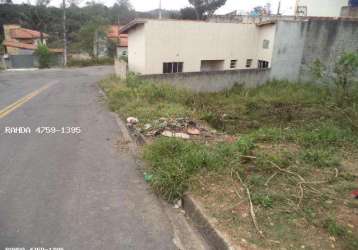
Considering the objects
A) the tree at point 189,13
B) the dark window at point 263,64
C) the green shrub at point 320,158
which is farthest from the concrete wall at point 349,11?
the tree at point 189,13

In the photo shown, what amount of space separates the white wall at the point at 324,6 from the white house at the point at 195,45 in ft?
26.0

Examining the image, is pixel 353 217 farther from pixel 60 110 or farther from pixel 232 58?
pixel 232 58

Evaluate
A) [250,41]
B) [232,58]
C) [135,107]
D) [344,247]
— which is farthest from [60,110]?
[250,41]

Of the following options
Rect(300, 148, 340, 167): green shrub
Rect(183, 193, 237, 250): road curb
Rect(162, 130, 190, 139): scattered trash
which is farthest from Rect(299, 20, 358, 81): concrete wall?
Rect(183, 193, 237, 250): road curb

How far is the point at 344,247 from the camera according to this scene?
9.62 feet

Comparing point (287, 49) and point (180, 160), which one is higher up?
point (287, 49)

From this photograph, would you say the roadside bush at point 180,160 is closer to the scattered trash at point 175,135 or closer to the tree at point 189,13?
the scattered trash at point 175,135

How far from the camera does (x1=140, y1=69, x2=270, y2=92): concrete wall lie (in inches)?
535

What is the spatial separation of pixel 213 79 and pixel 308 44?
707cm

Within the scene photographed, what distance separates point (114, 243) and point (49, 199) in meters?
1.38

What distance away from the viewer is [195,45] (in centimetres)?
1694

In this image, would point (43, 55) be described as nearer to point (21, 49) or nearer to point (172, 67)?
point (21, 49)

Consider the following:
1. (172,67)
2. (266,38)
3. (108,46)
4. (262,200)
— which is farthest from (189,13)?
(262,200)

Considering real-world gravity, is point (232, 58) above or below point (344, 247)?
above
